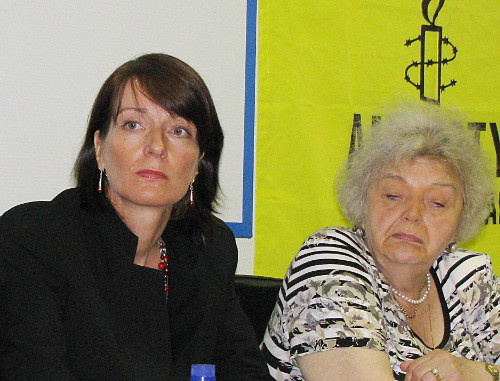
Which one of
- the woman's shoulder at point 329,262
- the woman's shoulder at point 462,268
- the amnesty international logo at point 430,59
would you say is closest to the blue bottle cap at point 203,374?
the woman's shoulder at point 329,262

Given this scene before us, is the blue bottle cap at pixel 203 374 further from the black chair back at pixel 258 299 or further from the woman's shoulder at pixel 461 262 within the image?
the woman's shoulder at pixel 461 262

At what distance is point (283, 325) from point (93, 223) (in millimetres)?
590

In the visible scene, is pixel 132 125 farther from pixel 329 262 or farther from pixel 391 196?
pixel 391 196

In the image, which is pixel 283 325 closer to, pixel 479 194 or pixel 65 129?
pixel 479 194

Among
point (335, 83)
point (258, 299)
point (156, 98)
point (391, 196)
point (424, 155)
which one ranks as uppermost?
point (335, 83)

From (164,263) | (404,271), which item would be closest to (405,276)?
(404,271)

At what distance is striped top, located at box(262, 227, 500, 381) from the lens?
1.81 metres

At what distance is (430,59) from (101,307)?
1.82 metres

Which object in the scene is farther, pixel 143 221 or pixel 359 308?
pixel 143 221

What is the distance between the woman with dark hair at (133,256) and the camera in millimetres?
1627

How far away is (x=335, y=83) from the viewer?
2768mm

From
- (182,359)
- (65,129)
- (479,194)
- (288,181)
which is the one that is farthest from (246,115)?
(182,359)

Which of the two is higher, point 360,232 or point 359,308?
point 360,232

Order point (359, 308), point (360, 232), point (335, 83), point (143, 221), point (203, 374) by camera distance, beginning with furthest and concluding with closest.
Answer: point (335, 83)
point (360, 232)
point (143, 221)
point (359, 308)
point (203, 374)
